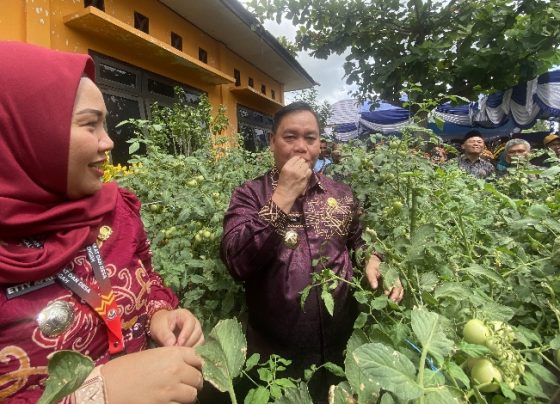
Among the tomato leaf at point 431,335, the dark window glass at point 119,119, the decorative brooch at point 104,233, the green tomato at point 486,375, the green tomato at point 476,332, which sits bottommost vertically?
the green tomato at point 486,375

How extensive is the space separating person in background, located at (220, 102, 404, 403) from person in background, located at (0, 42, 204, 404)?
395 mm

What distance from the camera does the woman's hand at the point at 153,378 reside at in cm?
71

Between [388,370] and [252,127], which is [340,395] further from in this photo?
[252,127]

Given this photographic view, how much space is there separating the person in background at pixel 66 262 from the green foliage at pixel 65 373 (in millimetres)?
323

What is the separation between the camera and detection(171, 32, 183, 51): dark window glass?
752 centimetres

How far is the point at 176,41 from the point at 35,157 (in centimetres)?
761

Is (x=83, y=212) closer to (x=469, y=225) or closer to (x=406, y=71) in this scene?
(x=469, y=225)

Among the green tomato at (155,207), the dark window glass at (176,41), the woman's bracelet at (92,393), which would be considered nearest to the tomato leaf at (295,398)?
the woman's bracelet at (92,393)

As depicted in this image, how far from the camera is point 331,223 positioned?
1635 millimetres

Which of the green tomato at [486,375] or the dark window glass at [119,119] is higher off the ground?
the dark window glass at [119,119]

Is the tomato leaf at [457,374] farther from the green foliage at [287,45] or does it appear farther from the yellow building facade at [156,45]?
the green foliage at [287,45]

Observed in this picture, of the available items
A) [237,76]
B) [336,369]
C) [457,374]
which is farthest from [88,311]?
[237,76]

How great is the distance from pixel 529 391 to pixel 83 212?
1043 millimetres

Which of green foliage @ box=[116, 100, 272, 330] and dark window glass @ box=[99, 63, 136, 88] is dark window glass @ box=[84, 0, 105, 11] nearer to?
dark window glass @ box=[99, 63, 136, 88]
